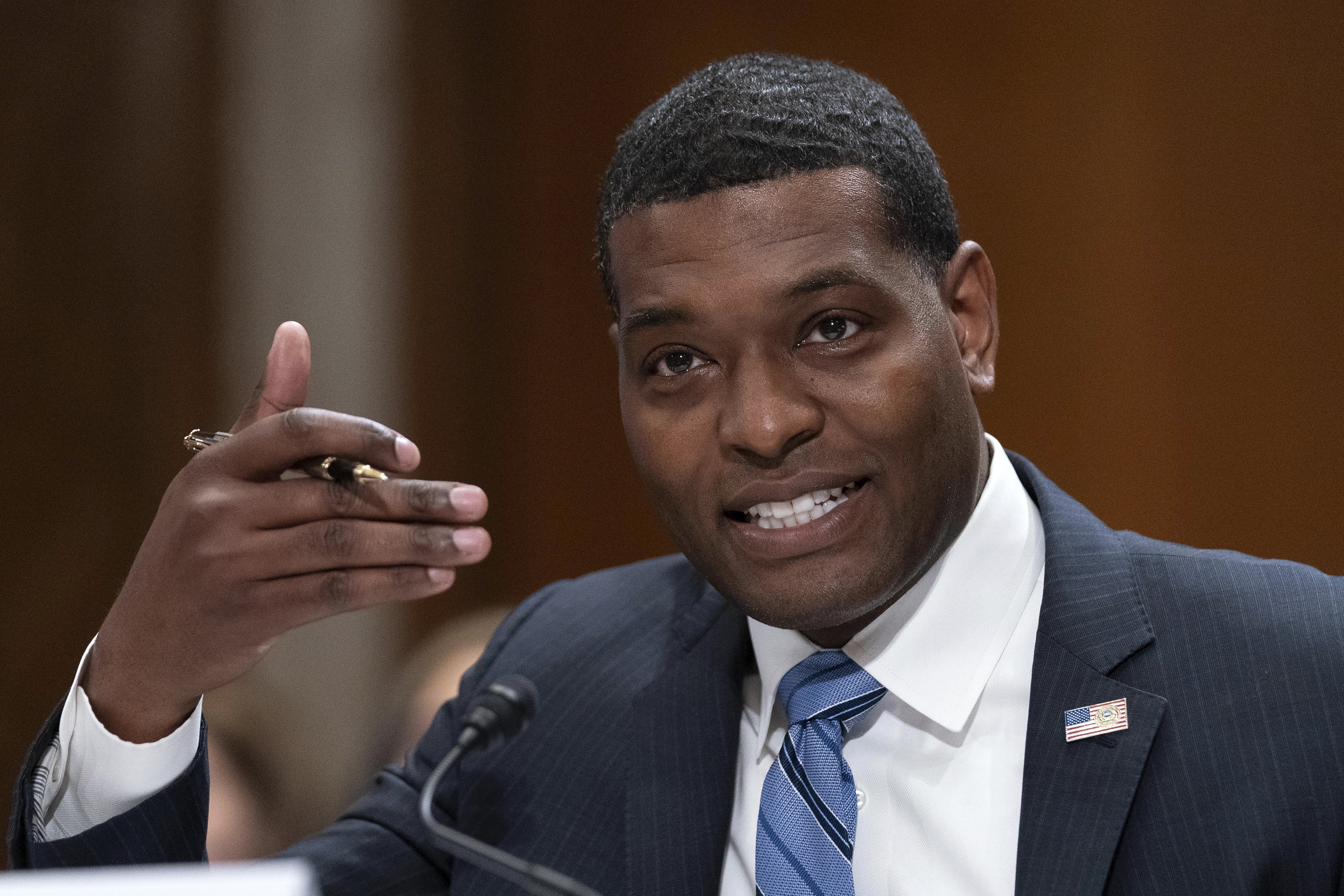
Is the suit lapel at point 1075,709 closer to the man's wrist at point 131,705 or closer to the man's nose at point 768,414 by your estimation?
the man's nose at point 768,414

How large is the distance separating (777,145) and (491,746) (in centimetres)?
77

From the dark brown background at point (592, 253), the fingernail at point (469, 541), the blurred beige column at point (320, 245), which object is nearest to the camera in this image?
the fingernail at point (469, 541)

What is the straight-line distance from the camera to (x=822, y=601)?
1.48 m

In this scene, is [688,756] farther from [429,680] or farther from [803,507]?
[429,680]

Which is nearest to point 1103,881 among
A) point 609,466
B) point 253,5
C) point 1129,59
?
point 1129,59

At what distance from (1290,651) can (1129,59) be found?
5.58ft

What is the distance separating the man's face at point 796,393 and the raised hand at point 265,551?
34 cm

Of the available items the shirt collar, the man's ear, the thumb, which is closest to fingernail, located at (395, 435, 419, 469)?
the thumb

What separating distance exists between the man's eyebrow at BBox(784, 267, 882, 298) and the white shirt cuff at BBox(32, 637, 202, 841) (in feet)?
2.90

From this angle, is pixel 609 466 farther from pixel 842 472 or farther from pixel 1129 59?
pixel 842 472

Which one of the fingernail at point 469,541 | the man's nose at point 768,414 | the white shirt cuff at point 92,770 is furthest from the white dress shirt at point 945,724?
the white shirt cuff at point 92,770

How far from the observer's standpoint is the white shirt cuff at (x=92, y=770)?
1.46m

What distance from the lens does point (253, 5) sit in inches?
148

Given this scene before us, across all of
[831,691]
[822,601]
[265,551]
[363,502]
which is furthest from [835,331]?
[265,551]
